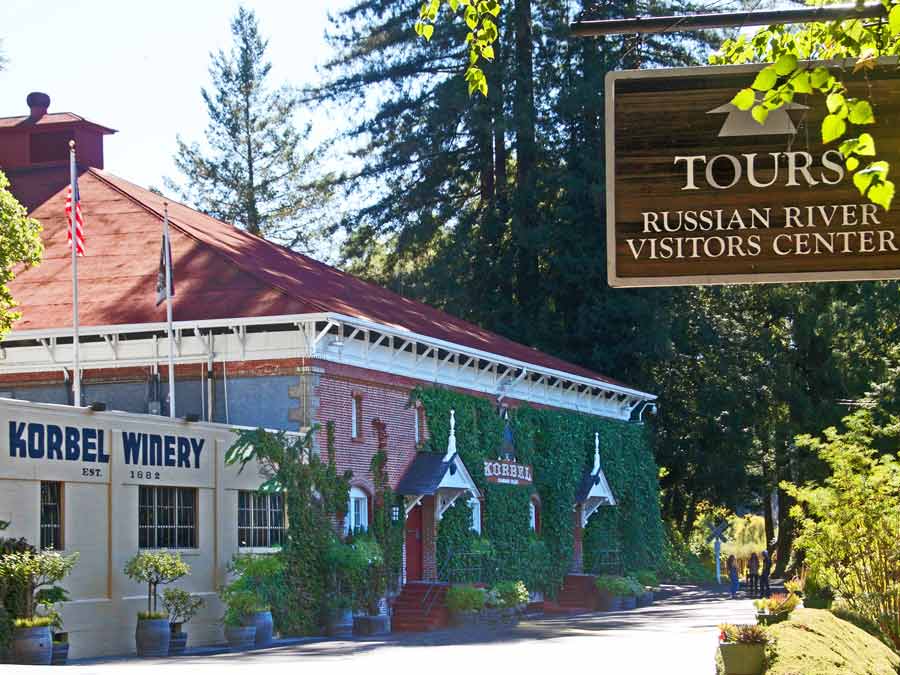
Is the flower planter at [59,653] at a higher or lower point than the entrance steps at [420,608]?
higher

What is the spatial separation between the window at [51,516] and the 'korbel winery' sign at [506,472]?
53.1ft

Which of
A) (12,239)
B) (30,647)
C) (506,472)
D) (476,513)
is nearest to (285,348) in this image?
(12,239)

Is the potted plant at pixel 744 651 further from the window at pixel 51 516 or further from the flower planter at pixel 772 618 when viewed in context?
the window at pixel 51 516

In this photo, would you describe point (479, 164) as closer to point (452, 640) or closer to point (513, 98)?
point (513, 98)

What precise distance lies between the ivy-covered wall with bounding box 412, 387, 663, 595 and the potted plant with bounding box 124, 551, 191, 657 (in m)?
11.0

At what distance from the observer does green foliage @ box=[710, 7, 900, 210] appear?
5.66 metres

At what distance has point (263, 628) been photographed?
29078 mm

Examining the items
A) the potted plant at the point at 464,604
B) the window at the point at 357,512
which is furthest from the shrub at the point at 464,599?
the window at the point at 357,512

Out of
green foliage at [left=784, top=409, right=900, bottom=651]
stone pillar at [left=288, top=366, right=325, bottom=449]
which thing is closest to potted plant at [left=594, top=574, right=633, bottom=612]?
stone pillar at [left=288, top=366, right=325, bottom=449]

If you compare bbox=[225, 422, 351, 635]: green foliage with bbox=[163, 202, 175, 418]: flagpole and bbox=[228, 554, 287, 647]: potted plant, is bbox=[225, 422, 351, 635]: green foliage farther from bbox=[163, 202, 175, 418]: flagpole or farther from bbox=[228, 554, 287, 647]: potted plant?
bbox=[163, 202, 175, 418]: flagpole

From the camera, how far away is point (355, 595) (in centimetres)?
3353

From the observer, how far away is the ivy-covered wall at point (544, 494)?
128 ft

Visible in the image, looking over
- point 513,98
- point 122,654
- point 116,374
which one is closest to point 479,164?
point 513,98

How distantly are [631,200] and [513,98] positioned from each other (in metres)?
52.5
